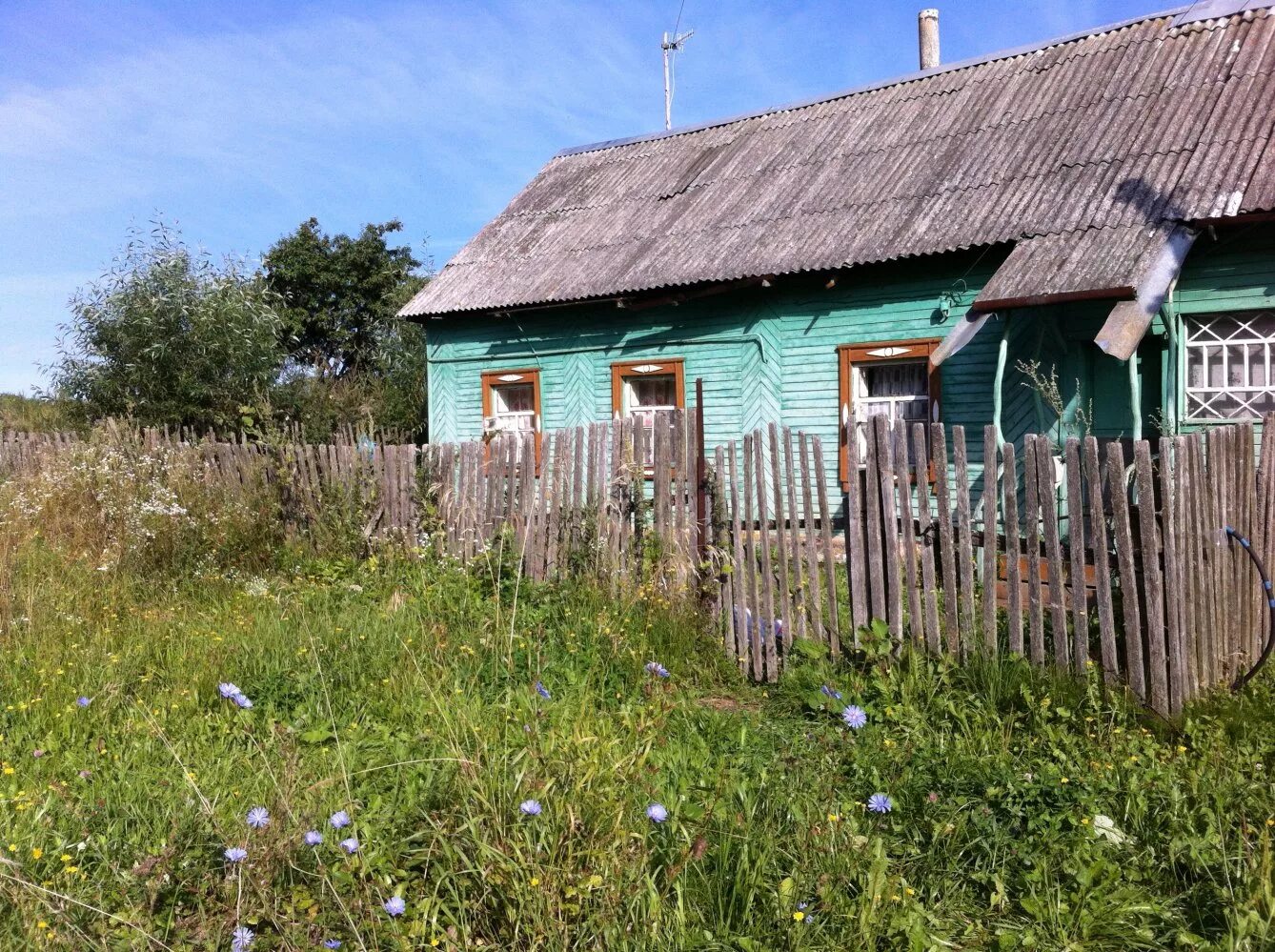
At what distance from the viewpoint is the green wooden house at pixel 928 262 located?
318 inches

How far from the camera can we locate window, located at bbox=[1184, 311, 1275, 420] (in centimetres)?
797

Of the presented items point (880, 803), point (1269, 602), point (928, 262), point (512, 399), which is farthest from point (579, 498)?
point (512, 399)

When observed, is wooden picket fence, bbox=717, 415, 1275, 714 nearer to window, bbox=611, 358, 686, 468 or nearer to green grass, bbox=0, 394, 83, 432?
window, bbox=611, 358, 686, 468

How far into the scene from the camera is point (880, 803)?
288 centimetres

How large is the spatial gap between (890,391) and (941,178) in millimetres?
2370

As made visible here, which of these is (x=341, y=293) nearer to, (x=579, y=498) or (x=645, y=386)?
(x=645, y=386)

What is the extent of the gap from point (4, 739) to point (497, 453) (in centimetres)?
354

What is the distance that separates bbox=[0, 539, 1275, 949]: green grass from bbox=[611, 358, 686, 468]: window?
6.92 metres

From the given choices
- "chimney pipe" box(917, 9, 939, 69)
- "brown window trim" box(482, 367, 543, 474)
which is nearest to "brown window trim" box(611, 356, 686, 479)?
"brown window trim" box(482, 367, 543, 474)

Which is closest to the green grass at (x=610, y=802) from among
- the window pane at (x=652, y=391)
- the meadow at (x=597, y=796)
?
the meadow at (x=597, y=796)

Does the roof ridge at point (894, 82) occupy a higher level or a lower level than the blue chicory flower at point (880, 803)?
higher

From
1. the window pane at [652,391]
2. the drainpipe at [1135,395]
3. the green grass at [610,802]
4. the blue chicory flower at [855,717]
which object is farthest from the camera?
the window pane at [652,391]

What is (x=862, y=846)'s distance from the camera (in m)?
2.71

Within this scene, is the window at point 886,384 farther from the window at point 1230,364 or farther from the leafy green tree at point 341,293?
the leafy green tree at point 341,293
